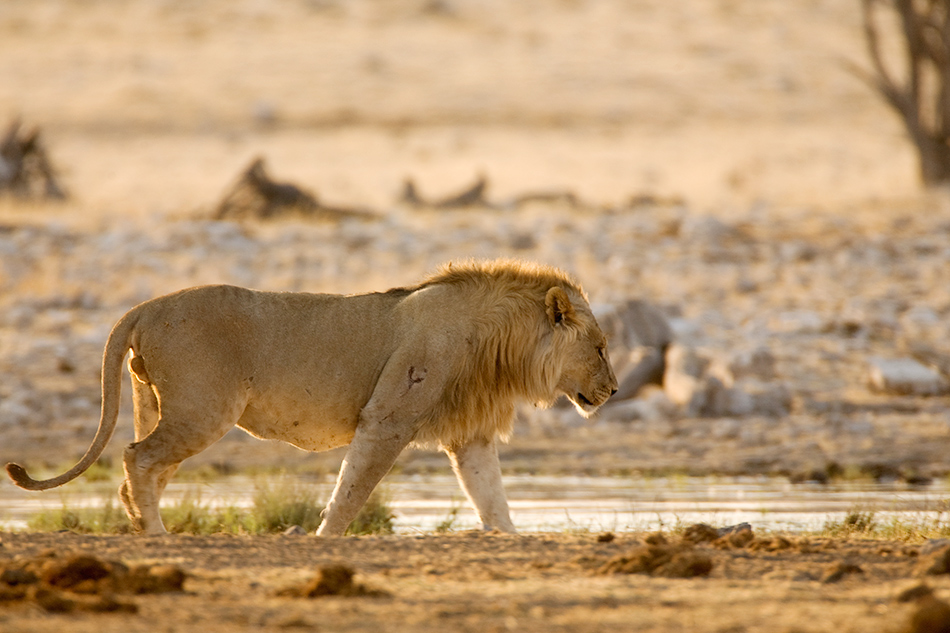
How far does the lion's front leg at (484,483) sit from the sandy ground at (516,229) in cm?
92

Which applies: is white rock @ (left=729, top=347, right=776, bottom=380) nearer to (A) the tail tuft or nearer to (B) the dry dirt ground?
(B) the dry dirt ground

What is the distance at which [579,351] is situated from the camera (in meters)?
6.29

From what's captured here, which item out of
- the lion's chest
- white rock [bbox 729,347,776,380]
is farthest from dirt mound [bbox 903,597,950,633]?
white rock [bbox 729,347,776,380]

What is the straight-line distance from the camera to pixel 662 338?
39.0ft

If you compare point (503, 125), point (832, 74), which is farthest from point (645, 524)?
point (832, 74)

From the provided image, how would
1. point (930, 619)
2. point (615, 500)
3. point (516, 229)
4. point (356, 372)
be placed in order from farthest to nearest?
point (516, 229), point (615, 500), point (356, 372), point (930, 619)

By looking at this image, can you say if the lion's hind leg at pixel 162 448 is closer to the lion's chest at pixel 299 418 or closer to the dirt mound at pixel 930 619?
the lion's chest at pixel 299 418

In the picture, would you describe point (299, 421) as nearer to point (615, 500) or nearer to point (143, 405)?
Answer: point (143, 405)

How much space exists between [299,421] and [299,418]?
2cm

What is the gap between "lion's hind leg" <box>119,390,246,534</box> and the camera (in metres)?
5.66

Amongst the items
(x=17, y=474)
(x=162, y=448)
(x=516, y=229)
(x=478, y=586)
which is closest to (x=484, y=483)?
(x=162, y=448)

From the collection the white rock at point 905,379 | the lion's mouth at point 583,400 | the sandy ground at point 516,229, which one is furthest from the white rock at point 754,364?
the lion's mouth at point 583,400

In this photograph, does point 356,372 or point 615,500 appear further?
point 615,500

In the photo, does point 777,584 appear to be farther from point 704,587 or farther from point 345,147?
point 345,147
